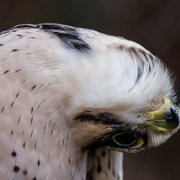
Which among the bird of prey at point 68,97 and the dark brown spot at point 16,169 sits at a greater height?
the bird of prey at point 68,97

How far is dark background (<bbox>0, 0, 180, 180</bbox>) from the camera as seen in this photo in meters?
4.38

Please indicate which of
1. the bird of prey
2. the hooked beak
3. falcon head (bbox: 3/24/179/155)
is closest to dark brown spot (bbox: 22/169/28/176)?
the bird of prey

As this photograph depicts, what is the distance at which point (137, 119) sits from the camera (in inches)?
64.5

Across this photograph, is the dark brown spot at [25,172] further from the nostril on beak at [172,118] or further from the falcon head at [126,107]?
the nostril on beak at [172,118]

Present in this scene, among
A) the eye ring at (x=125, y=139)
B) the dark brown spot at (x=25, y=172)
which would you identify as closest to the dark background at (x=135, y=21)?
the eye ring at (x=125, y=139)

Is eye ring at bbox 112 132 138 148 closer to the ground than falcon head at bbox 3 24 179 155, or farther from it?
closer to the ground

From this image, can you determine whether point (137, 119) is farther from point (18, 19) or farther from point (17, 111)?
point (18, 19)

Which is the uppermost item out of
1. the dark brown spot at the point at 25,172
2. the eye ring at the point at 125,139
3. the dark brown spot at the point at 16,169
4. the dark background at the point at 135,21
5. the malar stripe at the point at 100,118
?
the malar stripe at the point at 100,118

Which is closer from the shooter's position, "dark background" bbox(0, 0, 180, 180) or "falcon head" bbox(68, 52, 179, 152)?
"falcon head" bbox(68, 52, 179, 152)

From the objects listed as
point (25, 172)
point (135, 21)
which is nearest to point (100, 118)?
point (25, 172)

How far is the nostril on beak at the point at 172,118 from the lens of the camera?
1.66 meters

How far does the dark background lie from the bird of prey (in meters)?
2.63

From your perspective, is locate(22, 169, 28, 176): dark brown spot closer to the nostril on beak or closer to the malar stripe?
the malar stripe

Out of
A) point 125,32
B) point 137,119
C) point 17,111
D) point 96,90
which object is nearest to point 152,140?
point 137,119
